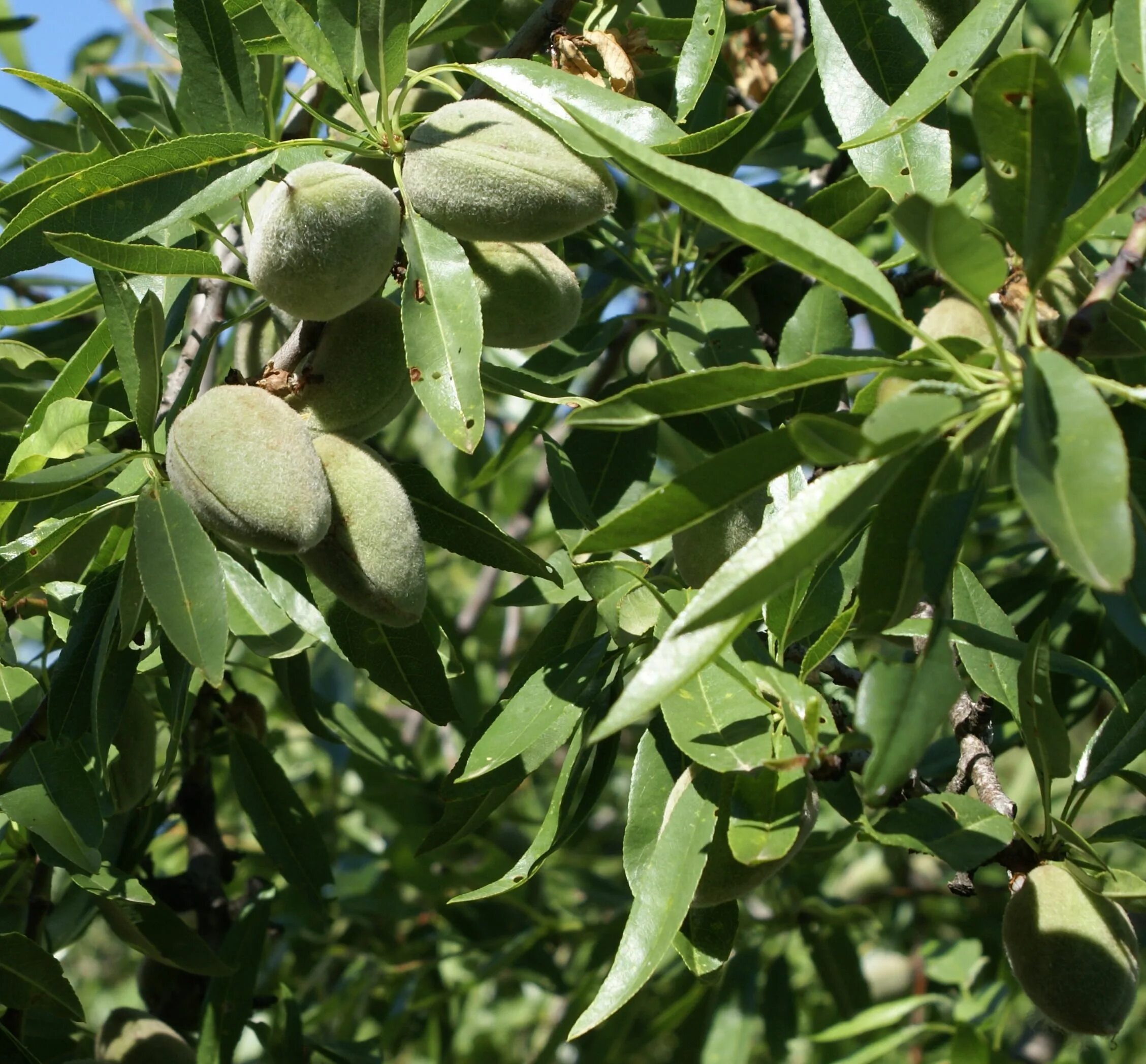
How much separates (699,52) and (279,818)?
114 cm

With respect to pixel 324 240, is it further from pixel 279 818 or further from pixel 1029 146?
pixel 279 818

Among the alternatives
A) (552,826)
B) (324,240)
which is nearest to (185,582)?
(324,240)

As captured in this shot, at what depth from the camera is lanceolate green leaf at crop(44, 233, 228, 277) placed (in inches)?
39.6

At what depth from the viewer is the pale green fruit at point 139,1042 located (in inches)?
60.1

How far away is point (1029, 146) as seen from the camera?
2.65 feet

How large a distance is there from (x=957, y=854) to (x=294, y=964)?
5.72 feet

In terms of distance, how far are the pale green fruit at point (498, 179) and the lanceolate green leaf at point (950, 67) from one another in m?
0.24

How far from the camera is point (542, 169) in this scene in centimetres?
106

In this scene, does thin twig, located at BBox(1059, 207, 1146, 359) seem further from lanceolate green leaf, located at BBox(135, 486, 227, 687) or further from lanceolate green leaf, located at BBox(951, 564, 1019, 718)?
lanceolate green leaf, located at BBox(135, 486, 227, 687)

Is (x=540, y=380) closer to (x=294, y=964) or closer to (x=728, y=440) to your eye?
(x=728, y=440)

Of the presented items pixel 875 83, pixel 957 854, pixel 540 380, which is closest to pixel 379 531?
pixel 540 380

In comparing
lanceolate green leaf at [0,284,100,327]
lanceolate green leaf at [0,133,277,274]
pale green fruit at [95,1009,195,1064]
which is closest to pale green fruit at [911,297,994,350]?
lanceolate green leaf at [0,133,277,274]

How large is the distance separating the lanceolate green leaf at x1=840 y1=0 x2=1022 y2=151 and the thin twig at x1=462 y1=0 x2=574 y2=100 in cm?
43

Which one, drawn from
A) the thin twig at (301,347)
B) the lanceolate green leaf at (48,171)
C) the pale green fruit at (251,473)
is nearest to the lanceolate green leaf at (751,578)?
the pale green fruit at (251,473)
